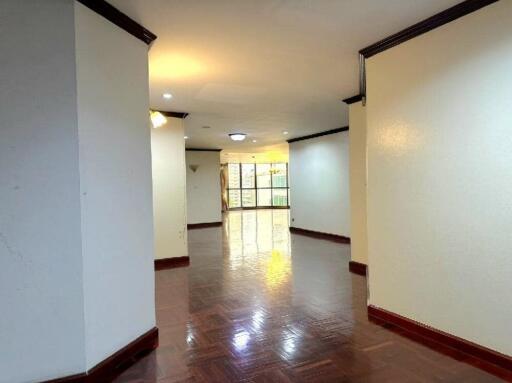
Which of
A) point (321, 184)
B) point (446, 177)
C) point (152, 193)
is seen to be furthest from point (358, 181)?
point (321, 184)

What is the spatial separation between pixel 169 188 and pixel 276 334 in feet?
→ 10.8

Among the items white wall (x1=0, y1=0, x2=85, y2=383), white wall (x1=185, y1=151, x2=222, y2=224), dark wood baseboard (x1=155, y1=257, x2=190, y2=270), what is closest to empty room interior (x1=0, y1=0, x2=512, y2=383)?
white wall (x1=0, y1=0, x2=85, y2=383)

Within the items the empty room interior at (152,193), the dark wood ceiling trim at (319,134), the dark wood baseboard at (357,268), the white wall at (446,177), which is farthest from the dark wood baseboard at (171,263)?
the dark wood ceiling trim at (319,134)

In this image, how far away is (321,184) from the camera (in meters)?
8.24

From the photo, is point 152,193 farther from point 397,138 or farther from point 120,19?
point 397,138

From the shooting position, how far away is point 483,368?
2.32 m

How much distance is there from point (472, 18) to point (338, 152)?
17.3ft

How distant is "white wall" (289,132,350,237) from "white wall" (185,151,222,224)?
9.00 feet

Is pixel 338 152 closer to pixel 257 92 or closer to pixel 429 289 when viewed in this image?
pixel 257 92

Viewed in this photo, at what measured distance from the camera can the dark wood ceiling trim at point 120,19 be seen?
2.24 m

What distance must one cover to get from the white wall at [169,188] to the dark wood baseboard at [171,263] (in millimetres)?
61

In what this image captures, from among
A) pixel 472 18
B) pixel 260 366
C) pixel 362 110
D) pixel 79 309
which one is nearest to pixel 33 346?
pixel 79 309

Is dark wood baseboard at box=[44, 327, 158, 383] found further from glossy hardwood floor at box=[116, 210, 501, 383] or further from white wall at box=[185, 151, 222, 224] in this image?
white wall at box=[185, 151, 222, 224]

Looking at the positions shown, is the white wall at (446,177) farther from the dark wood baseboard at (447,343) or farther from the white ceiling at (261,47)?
the white ceiling at (261,47)
